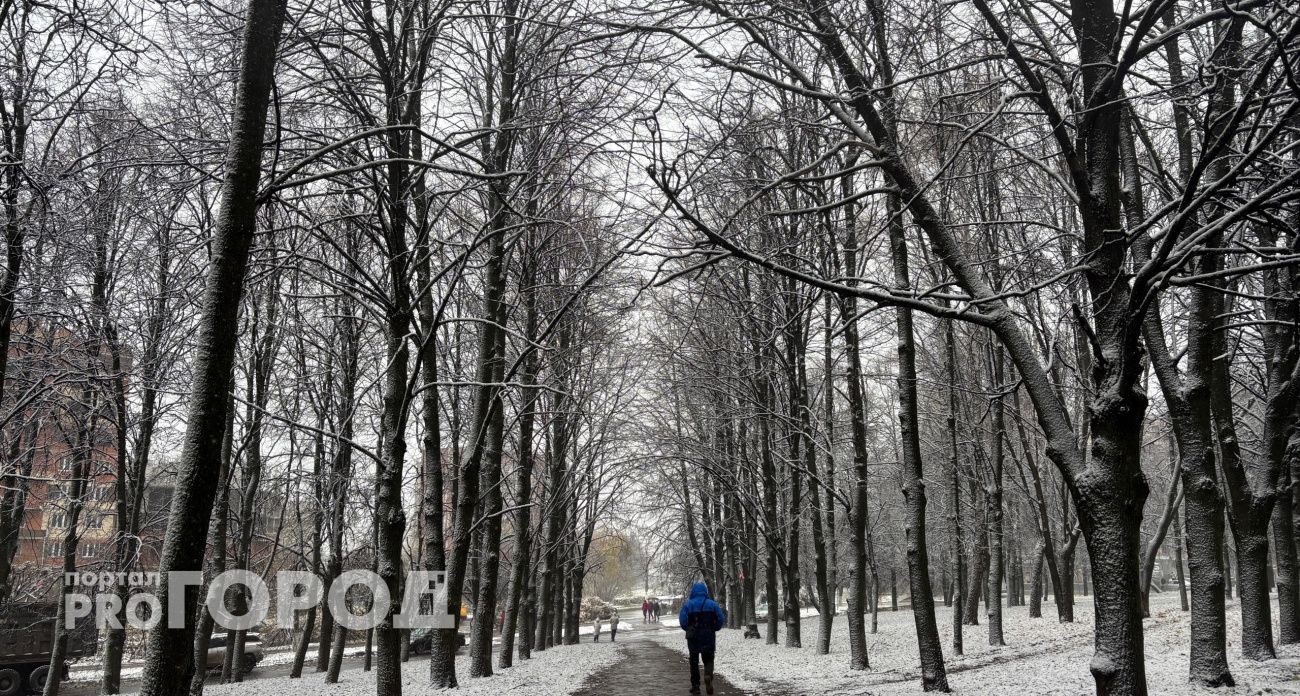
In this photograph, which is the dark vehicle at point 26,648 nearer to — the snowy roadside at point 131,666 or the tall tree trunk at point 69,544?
the tall tree trunk at point 69,544

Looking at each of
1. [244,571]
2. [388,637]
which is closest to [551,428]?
[244,571]

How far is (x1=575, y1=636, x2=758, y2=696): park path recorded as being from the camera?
13.2 m

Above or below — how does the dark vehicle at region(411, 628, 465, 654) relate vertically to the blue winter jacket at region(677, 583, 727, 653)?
below

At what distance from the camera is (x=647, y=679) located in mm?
15820

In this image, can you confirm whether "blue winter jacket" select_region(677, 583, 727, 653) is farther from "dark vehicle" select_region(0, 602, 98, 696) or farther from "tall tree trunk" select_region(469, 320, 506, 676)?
"dark vehicle" select_region(0, 602, 98, 696)

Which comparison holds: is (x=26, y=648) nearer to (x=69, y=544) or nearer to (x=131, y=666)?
(x=69, y=544)

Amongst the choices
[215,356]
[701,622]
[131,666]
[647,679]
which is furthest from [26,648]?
[215,356]

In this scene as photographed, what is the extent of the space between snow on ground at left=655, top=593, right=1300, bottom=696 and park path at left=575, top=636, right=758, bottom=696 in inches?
21.7

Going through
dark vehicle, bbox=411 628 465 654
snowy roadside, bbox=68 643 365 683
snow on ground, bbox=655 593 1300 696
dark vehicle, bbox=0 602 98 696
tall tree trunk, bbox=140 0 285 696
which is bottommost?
snowy roadside, bbox=68 643 365 683

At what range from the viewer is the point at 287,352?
69.8 feet

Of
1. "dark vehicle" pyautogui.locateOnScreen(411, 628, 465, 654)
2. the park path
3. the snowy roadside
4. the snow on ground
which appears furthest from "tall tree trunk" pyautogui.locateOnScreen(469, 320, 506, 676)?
the snowy roadside

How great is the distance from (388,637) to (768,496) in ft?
46.1

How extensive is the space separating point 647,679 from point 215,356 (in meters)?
12.8

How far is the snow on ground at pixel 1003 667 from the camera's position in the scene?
8.70 m
